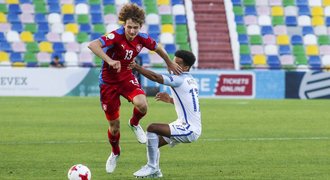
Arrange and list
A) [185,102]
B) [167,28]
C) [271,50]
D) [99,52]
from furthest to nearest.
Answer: [271,50] < [167,28] < [99,52] < [185,102]

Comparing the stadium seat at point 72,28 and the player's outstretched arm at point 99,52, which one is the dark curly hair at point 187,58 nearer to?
the player's outstretched arm at point 99,52

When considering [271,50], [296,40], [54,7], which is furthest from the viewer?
[296,40]

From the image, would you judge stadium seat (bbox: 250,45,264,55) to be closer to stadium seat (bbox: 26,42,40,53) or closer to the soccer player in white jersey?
stadium seat (bbox: 26,42,40,53)

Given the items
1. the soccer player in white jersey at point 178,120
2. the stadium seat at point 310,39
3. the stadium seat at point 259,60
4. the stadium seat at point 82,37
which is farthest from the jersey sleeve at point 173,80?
the stadium seat at point 310,39

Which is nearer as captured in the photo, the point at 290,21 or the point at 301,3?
the point at 290,21

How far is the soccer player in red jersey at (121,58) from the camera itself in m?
11.2

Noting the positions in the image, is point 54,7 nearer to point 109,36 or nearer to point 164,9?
point 164,9

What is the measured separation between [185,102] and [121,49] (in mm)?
1509

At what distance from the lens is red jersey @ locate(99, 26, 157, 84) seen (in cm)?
1147

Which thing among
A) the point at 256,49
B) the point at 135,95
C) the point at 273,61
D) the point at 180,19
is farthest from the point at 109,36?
the point at 256,49

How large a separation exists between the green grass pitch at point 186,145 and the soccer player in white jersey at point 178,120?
272 mm

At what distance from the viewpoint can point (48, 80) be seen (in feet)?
99.5

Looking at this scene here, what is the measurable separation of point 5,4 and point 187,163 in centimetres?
2463

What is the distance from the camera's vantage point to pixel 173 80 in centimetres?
1051
